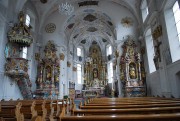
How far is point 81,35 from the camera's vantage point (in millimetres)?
23625

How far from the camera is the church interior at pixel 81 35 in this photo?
9.52 meters

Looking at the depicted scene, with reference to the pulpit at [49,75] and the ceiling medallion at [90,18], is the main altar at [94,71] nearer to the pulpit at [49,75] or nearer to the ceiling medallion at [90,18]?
the ceiling medallion at [90,18]

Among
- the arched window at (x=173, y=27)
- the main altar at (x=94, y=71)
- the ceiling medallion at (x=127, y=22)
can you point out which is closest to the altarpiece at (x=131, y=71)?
the ceiling medallion at (x=127, y=22)

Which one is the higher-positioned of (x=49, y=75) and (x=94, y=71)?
(x=94, y=71)

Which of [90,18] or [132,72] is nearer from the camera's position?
[132,72]

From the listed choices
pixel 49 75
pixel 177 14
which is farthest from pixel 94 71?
pixel 177 14

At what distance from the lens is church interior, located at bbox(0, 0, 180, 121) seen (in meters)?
9.52

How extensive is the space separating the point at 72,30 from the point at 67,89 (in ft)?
25.1

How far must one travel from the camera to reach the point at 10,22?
10.6m

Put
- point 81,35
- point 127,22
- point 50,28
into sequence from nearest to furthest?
point 127,22
point 50,28
point 81,35

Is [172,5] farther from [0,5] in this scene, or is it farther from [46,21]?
[46,21]

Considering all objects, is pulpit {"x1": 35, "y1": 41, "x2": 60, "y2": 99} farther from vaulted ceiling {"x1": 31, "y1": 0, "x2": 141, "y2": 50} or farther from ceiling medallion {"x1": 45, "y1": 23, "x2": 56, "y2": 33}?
vaulted ceiling {"x1": 31, "y1": 0, "x2": 141, "y2": 50}

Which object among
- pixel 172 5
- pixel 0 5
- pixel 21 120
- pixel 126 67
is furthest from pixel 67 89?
pixel 21 120

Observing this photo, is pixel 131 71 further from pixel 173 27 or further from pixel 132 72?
pixel 173 27
